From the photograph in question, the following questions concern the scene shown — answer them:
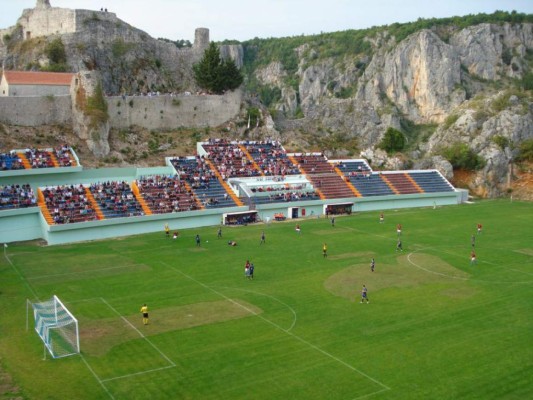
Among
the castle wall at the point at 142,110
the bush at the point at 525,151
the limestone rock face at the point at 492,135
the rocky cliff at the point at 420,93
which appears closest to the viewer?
the castle wall at the point at 142,110

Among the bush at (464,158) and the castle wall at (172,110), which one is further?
the bush at (464,158)

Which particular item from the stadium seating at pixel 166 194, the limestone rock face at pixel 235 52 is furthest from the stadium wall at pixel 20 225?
the limestone rock face at pixel 235 52

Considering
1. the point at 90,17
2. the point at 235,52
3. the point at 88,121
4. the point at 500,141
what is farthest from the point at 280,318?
the point at 235,52

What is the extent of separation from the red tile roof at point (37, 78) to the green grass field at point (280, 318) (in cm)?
2525

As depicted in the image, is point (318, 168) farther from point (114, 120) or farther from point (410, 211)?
point (114, 120)

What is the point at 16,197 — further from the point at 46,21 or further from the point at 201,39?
the point at 201,39

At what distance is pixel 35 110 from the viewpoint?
6512cm

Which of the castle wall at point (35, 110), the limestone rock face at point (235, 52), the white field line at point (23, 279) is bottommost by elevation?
the white field line at point (23, 279)

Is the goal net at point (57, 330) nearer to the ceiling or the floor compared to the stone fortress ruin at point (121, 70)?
nearer to the floor

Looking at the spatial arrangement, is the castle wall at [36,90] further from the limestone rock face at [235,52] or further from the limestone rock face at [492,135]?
the limestone rock face at [235,52]

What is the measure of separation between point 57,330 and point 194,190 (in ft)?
105

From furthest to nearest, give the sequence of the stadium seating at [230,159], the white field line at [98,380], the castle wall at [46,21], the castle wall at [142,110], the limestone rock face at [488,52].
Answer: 1. the limestone rock face at [488,52]
2. the castle wall at [46,21]
3. the stadium seating at [230,159]
4. the castle wall at [142,110]
5. the white field line at [98,380]

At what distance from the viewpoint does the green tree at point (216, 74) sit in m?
77.7

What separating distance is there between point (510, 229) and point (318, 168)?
22302 mm
